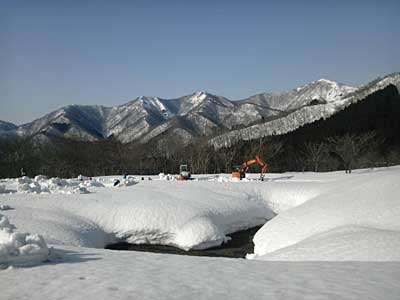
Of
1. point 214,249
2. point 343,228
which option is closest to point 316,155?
point 214,249

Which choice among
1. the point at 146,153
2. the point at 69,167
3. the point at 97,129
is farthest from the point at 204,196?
the point at 97,129

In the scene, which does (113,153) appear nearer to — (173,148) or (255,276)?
(173,148)

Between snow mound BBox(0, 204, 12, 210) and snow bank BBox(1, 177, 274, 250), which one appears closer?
snow bank BBox(1, 177, 274, 250)

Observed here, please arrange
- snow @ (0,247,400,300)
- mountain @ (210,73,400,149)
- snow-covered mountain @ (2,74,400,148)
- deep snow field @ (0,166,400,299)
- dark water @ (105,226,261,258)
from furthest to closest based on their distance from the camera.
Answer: snow-covered mountain @ (2,74,400,148) → mountain @ (210,73,400,149) → dark water @ (105,226,261,258) → deep snow field @ (0,166,400,299) → snow @ (0,247,400,300)

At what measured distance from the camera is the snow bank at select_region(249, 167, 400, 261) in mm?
7410

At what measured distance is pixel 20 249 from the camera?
5379mm

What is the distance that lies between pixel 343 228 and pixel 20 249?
831 centimetres

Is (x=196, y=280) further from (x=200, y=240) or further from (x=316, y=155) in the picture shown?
(x=316, y=155)

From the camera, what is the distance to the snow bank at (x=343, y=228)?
7410mm

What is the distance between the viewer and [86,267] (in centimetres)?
539

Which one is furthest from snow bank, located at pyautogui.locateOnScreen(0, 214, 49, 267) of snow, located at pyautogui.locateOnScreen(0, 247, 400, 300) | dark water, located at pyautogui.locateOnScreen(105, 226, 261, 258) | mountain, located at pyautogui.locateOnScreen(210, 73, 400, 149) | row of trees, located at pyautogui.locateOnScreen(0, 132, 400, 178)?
mountain, located at pyautogui.locateOnScreen(210, 73, 400, 149)

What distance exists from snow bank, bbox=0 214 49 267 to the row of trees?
35.8 meters

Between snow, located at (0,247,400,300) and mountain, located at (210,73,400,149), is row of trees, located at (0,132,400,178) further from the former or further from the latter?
snow, located at (0,247,400,300)

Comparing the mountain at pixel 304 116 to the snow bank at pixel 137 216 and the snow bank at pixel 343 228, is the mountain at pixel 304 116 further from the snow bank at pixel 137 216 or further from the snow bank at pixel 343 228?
the snow bank at pixel 343 228
